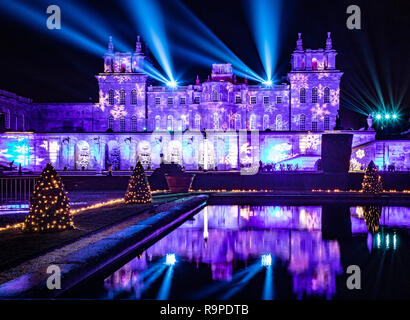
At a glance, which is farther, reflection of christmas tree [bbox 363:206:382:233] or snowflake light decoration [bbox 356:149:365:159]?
snowflake light decoration [bbox 356:149:365:159]

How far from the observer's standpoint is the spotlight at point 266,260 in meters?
6.29

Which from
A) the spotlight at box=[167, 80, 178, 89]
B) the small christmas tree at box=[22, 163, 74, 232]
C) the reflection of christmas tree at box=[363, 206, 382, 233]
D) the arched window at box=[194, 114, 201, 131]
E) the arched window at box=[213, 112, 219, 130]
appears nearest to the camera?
the small christmas tree at box=[22, 163, 74, 232]

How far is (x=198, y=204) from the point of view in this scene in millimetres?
14516

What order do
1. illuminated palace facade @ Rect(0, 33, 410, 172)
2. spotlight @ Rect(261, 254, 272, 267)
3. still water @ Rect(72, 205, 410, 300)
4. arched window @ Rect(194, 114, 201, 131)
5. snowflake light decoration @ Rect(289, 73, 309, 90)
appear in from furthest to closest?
arched window @ Rect(194, 114, 201, 131), snowflake light decoration @ Rect(289, 73, 309, 90), illuminated palace facade @ Rect(0, 33, 410, 172), spotlight @ Rect(261, 254, 272, 267), still water @ Rect(72, 205, 410, 300)

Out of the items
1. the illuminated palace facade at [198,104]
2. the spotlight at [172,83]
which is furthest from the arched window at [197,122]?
the spotlight at [172,83]

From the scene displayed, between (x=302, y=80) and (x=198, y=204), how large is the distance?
182 ft

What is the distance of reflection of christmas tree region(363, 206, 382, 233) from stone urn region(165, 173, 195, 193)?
29.1ft

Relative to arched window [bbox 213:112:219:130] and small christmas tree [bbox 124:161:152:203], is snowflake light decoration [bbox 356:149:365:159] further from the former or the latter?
small christmas tree [bbox 124:161:152:203]

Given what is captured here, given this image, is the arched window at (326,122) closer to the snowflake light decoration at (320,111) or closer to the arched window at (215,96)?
the snowflake light decoration at (320,111)

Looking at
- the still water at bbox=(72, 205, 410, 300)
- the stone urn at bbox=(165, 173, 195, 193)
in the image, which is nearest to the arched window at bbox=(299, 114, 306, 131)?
the stone urn at bbox=(165, 173, 195, 193)

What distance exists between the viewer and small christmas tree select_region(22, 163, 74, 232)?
28.2ft

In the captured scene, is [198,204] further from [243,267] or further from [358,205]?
[243,267]

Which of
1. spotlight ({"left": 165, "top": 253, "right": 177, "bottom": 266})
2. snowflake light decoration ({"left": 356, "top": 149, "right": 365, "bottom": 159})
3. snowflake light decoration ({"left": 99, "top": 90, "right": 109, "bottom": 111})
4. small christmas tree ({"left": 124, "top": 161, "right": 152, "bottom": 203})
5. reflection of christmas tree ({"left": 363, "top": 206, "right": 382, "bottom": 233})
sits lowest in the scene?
reflection of christmas tree ({"left": 363, "top": 206, "right": 382, "bottom": 233})
